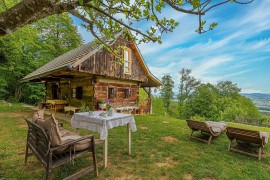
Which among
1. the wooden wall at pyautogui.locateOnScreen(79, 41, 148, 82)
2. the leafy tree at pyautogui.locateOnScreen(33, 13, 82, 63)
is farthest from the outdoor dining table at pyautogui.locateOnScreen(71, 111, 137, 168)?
the leafy tree at pyautogui.locateOnScreen(33, 13, 82, 63)

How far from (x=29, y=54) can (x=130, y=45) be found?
38.6 ft

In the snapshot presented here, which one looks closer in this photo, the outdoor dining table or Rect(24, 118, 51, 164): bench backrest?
Rect(24, 118, 51, 164): bench backrest

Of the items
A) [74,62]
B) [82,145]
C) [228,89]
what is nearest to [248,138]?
[82,145]

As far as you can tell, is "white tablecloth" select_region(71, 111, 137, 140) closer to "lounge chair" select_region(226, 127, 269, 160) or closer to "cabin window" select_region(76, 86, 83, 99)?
"lounge chair" select_region(226, 127, 269, 160)

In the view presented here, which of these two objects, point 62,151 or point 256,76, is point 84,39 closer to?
point 62,151

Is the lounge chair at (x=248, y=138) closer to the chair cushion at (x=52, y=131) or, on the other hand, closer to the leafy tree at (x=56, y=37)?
the chair cushion at (x=52, y=131)

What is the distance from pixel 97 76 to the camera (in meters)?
9.45

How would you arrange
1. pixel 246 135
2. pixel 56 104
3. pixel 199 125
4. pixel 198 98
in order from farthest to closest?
pixel 198 98, pixel 56 104, pixel 199 125, pixel 246 135

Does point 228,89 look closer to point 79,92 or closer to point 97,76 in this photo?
point 97,76

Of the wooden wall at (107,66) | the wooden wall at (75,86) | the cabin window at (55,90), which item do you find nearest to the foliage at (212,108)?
the wooden wall at (107,66)

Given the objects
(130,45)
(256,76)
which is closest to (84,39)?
(130,45)

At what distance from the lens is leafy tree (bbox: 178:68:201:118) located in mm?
31453

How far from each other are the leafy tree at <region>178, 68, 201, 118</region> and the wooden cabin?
19797 mm

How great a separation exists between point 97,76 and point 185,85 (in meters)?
26.3
